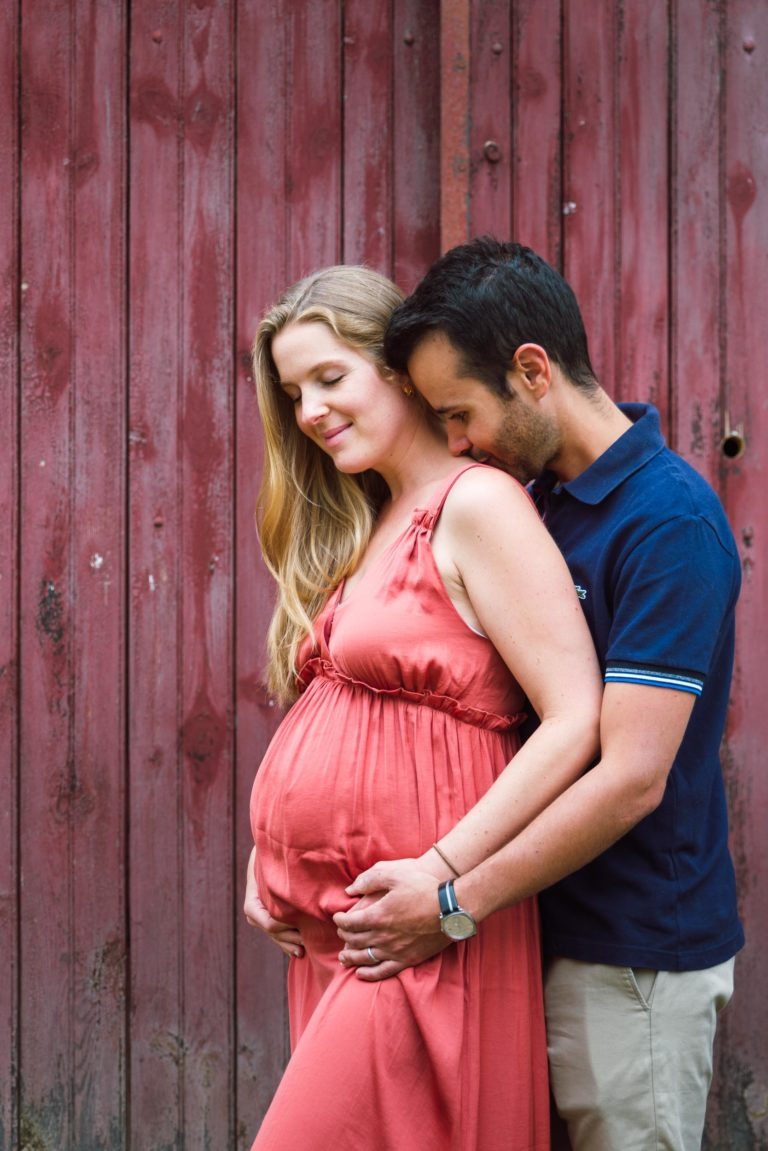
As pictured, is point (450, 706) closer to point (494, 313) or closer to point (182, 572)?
point (494, 313)

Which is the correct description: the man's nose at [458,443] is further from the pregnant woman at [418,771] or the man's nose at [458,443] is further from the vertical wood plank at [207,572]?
the vertical wood plank at [207,572]

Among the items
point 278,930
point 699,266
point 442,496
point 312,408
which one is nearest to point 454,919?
point 278,930

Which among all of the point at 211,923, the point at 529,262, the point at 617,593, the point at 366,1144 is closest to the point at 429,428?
the point at 529,262

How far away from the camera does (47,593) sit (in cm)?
284

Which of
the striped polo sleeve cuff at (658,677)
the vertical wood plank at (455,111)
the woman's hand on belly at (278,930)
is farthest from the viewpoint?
the vertical wood plank at (455,111)

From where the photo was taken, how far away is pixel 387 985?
167 centimetres

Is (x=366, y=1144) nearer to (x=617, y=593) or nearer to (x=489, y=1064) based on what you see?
(x=489, y=1064)

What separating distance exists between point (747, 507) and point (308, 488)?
1.25 meters

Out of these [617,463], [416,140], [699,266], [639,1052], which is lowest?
[639,1052]

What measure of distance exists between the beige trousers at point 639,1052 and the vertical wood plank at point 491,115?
72.0 inches

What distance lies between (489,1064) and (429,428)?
1.07m

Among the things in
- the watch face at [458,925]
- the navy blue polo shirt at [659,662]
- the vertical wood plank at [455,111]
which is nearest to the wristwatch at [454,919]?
the watch face at [458,925]

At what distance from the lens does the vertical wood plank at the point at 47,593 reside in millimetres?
2820

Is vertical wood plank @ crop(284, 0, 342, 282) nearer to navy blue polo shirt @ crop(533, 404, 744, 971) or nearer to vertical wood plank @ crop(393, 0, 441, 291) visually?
vertical wood plank @ crop(393, 0, 441, 291)
